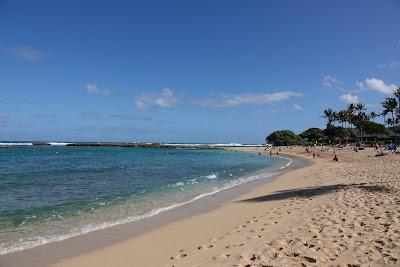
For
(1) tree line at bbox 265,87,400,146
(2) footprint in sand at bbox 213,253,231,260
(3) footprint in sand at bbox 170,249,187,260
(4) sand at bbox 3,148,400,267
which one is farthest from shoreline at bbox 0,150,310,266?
(1) tree line at bbox 265,87,400,146

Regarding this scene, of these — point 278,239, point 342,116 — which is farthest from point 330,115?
point 278,239

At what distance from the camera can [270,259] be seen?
672 cm

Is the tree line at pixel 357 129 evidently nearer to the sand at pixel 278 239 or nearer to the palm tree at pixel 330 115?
the palm tree at pixel 330 115

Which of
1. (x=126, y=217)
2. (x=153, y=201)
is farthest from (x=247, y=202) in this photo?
(x=126, y=217)

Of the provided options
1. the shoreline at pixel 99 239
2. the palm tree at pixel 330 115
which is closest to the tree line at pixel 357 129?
the palm tree at pixel 330 115

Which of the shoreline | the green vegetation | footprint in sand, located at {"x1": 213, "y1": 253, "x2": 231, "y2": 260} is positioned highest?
the green vegetation

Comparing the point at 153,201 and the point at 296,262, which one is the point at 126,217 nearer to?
the point at 153,201

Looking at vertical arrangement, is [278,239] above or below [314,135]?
below

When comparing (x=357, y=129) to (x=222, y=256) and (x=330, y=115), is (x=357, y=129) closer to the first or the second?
(x=330, y=115)

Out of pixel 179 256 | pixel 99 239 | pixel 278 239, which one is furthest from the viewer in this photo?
pixel 99 239

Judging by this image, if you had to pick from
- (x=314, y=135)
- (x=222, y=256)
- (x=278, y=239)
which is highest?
(x=314, y=135)

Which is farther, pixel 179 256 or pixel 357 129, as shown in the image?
pixel 357 129

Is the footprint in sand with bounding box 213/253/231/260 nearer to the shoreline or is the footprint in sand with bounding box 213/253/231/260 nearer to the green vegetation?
the shoreline

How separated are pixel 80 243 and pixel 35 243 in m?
1.12
